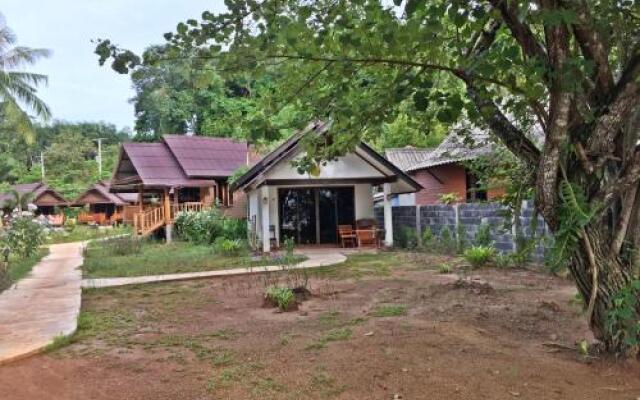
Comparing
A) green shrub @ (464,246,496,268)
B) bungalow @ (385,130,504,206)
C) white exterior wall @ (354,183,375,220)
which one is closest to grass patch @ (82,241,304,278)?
green shrub @ (464,246,496,268)

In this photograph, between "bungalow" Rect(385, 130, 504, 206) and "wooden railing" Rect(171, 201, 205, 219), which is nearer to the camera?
"bungalow" Rect(385, 130, 504, 206)

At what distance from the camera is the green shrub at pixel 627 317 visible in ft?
13.0

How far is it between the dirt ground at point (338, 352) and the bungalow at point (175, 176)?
16.3m

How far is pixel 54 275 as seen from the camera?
1219 cm

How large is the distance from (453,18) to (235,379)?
119 inches

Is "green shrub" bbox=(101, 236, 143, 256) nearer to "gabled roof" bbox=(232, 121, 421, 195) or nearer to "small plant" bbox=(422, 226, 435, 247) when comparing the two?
"gabled roof" bbox=(232, 121, 421, 195)

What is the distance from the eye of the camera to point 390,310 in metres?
6.68

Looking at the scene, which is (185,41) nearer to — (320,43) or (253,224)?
(320,43)

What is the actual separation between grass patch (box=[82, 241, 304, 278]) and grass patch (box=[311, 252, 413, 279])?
1486 millimetres

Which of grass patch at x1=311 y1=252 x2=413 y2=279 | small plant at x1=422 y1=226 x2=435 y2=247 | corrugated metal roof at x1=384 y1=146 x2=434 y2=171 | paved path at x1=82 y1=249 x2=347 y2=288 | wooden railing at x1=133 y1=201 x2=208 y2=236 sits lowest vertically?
grass patch at x1=311 y1=252 x2=413 y2=279

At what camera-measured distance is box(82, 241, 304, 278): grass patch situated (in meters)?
12.4

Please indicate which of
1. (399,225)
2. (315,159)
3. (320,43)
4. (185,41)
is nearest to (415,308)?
(315,159)

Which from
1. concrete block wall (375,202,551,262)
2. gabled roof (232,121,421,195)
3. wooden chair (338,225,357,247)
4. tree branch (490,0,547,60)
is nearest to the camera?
tree branch (490,0,547,60)

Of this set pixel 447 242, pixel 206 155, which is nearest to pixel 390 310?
pixel 447 242
